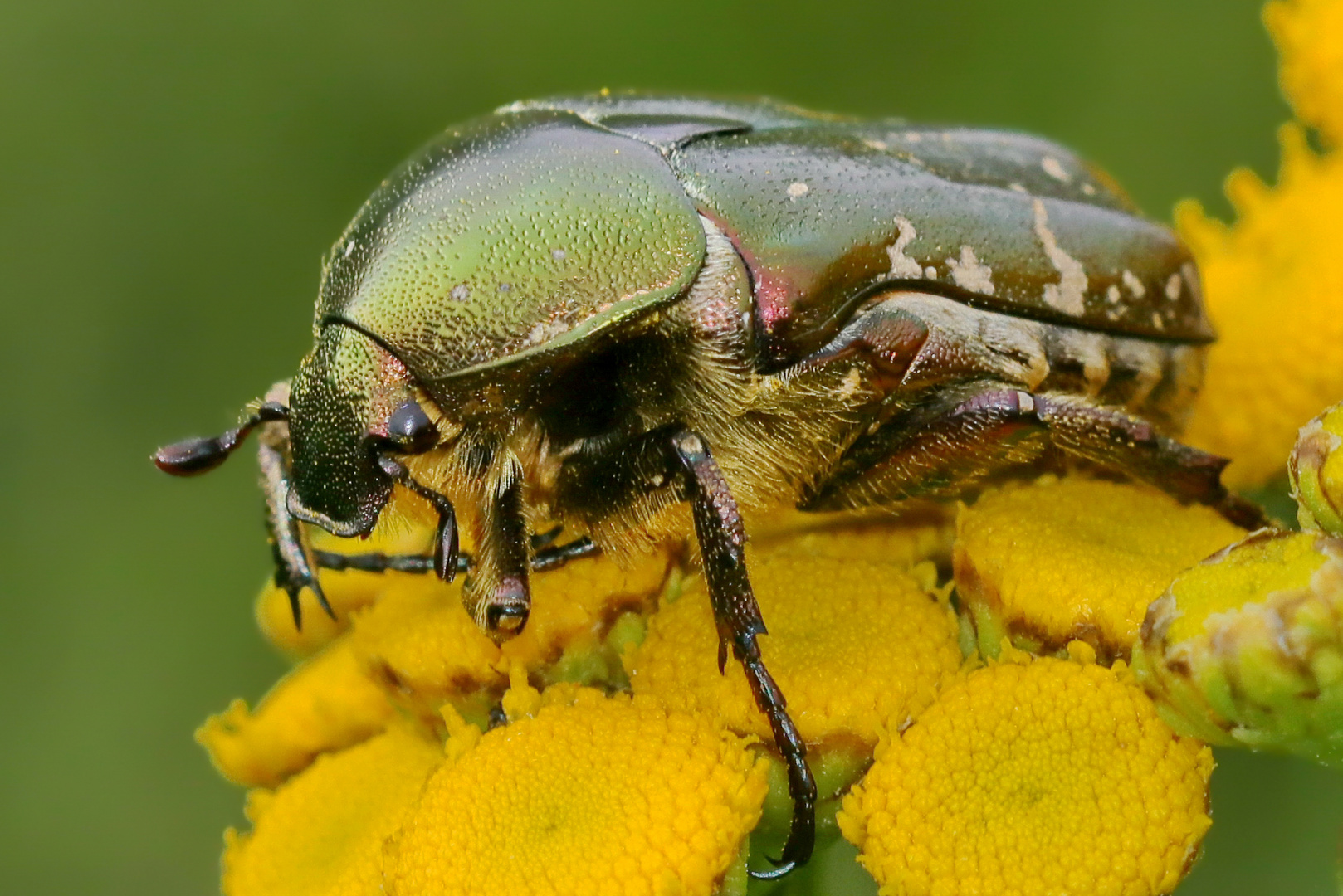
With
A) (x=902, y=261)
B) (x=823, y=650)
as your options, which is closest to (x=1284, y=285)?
(x=902, y=261)

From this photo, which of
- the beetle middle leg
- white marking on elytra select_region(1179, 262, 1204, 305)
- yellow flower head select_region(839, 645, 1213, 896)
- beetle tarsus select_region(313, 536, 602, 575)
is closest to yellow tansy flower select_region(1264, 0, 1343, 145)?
white marking on elytra select_region(1179, 262, 1204, 305)

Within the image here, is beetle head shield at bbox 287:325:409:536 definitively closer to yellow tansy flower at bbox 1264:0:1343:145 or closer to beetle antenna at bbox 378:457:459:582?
beetle antenna at bbox 378:457:459:582

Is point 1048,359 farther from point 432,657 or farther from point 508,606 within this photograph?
point 432,657

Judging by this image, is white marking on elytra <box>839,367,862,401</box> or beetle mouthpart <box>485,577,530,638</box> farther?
white marking on elytra <box>839,367,862,401</box>

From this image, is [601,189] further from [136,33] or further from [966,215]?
[136,33]

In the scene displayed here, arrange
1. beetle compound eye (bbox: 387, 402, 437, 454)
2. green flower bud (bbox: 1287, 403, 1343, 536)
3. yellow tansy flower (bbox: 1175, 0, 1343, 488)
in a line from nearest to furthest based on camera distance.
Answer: green flower bud (bbox: 1287, 403, 1343, 536) < beetle compound eye (bbox: 387, 402, 437, 454) < yellow tansy flower (bbox: 1175, 0, 1343, 488)

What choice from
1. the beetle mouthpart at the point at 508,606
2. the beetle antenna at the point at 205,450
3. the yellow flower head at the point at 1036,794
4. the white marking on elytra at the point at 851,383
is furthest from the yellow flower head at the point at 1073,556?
the beetle antenna at the point at 205,450

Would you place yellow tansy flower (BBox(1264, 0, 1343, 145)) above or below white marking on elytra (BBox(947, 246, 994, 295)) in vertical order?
above
